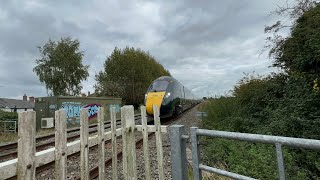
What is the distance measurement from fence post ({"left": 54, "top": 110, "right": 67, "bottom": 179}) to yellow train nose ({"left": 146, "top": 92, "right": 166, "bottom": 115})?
643 inches

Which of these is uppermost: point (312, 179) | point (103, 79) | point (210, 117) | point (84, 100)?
point (103, 79)

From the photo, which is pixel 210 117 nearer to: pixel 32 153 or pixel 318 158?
pixel 318 158

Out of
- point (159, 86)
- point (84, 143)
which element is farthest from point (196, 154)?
point (159, 86)

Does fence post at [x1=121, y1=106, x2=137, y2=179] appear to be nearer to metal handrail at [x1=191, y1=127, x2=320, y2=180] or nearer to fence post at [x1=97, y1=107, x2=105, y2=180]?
fence post at [x1=97, y1=107, x2=105, y2=180]

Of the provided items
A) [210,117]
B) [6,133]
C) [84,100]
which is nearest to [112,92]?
[84,100]

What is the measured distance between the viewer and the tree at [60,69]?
145 ft

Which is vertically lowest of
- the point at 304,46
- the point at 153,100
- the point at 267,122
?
the point at 267,122

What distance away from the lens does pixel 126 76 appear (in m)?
46.1

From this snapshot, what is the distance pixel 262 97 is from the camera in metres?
13.7

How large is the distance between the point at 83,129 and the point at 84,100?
2256 centimetres

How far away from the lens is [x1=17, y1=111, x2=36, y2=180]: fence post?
245 cm

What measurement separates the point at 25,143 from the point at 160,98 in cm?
1703

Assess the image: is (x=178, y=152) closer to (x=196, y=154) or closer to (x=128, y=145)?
(x=196, y=154)

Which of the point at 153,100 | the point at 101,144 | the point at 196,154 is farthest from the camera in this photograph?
the point at 153,100
